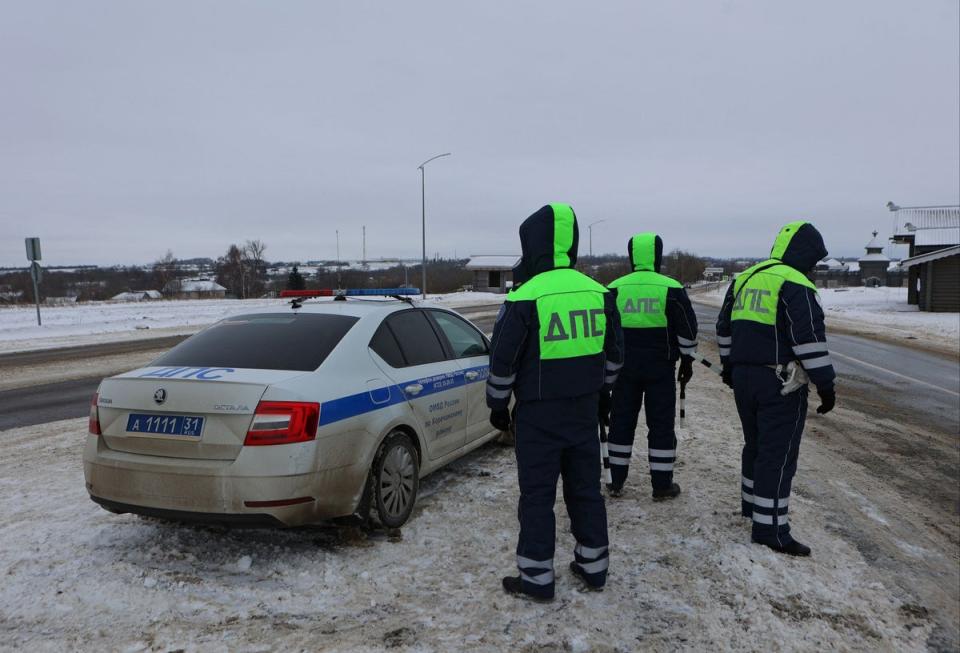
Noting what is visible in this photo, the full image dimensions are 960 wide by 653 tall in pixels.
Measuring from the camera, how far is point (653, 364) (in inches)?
189

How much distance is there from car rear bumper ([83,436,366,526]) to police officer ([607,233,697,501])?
2.36 metres

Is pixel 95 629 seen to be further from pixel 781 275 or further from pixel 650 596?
pixel 781 275

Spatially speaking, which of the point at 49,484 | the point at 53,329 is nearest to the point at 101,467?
the point at 49,484

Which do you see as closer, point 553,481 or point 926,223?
point 553,481

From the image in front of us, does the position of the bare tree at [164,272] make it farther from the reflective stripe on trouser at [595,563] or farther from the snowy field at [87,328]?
the reflective stripe on trouser at [595,563]

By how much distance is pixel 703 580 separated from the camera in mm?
3586

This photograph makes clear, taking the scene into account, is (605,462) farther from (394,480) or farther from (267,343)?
(267,343)

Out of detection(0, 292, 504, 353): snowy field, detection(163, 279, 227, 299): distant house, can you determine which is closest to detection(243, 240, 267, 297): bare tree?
detection(163, 279, 227, 299): distant house

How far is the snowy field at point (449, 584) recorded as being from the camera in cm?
303

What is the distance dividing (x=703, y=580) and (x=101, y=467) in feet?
11.7

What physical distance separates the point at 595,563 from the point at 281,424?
1918 mm

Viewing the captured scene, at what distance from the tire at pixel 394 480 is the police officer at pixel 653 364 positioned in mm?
1662

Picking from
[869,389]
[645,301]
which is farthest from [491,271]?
[645,301]

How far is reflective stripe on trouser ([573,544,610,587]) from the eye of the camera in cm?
349
